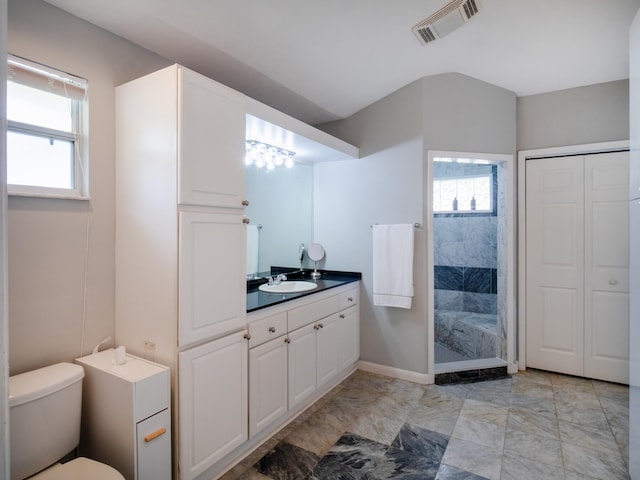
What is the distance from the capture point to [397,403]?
264 cm

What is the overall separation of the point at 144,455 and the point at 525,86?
374 centimetres

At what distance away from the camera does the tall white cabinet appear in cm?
160

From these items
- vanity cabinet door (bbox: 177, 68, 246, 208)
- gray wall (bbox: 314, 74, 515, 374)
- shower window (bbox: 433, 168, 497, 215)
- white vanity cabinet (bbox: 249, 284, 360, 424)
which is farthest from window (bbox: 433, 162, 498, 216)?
vanity cabinet door (bbox: 177, 68, 246, 208)

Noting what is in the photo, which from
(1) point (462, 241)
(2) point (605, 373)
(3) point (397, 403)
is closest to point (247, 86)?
(3) point (397, 403)

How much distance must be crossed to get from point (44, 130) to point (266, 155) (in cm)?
150

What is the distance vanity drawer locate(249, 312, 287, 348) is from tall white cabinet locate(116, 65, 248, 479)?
106mm

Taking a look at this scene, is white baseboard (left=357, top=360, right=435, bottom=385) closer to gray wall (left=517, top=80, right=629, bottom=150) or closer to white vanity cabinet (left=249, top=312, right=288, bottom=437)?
white vanity cabinet (left=249, top=312, right=288, bottom=437)

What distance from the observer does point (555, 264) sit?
3.16 meters

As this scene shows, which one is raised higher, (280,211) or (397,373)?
(280,211)

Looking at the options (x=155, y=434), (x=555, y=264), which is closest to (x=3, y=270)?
(x=155, y=434)

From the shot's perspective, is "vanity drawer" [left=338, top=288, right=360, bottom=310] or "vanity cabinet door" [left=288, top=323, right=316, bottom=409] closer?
"vanity cabinet door" [left=288, top=323, right=316, bottom=409]

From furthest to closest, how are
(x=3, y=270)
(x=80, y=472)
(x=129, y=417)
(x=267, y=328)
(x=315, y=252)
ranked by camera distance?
1. (x=315, y=252)
2. (x=267, y=328)
3. (x=129, y=417)
4. (x=80, y=472)
5. (x=3, y=270)

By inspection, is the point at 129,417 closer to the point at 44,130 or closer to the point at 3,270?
the point at 3,270

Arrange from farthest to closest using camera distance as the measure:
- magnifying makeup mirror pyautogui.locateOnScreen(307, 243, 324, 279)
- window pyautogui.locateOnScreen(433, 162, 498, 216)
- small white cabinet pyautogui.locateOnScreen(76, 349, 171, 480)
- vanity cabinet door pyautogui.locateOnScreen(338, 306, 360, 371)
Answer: window pyautogui.locateOnScreen(433, 162, 498, 216) → magnifying makeup mirror pyautogui.locateOnScreen(307, 243, 324, 279) → vanity cabinet door pyautogui.locateOnScreen(338, 306, 360, 371) → small white cabinet pyautogui.locateOnScreen(76, 349, 171, 480)
